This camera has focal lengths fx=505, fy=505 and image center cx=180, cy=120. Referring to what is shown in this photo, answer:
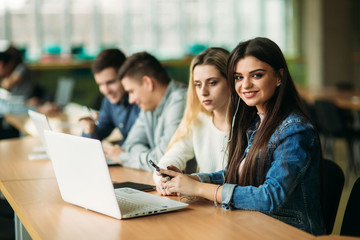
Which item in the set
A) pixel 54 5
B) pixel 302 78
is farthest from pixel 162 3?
pixel 302 78

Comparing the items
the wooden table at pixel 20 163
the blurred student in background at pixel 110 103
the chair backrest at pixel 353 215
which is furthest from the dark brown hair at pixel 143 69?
the chair backrest at pixel 353 215

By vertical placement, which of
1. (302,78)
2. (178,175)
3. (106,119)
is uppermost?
(178,175)

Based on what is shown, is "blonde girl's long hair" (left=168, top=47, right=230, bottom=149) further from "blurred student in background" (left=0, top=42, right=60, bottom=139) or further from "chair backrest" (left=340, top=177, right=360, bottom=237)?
"blurred student in background" (left=0, top=42, right=60, bottom=139)

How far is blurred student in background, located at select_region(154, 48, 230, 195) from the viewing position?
2199 millimetres

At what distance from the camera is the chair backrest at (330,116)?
5285 mm

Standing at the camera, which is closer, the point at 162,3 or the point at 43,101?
the point at 43,101

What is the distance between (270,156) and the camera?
1780 mm

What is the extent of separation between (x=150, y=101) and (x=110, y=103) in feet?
2.78

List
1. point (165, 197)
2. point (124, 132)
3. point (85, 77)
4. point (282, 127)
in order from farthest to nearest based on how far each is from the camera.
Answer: point (85, 77) < point (124, 132) < point (165, 197) < point (282, 127)

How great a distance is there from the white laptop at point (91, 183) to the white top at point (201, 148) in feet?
1.35

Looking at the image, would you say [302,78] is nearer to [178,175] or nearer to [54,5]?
[54,5]

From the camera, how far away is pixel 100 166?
159 centimetres

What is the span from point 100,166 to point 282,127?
0.64m

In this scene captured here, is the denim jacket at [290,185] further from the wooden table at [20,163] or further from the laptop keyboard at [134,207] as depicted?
the wooden table at [20,163]
